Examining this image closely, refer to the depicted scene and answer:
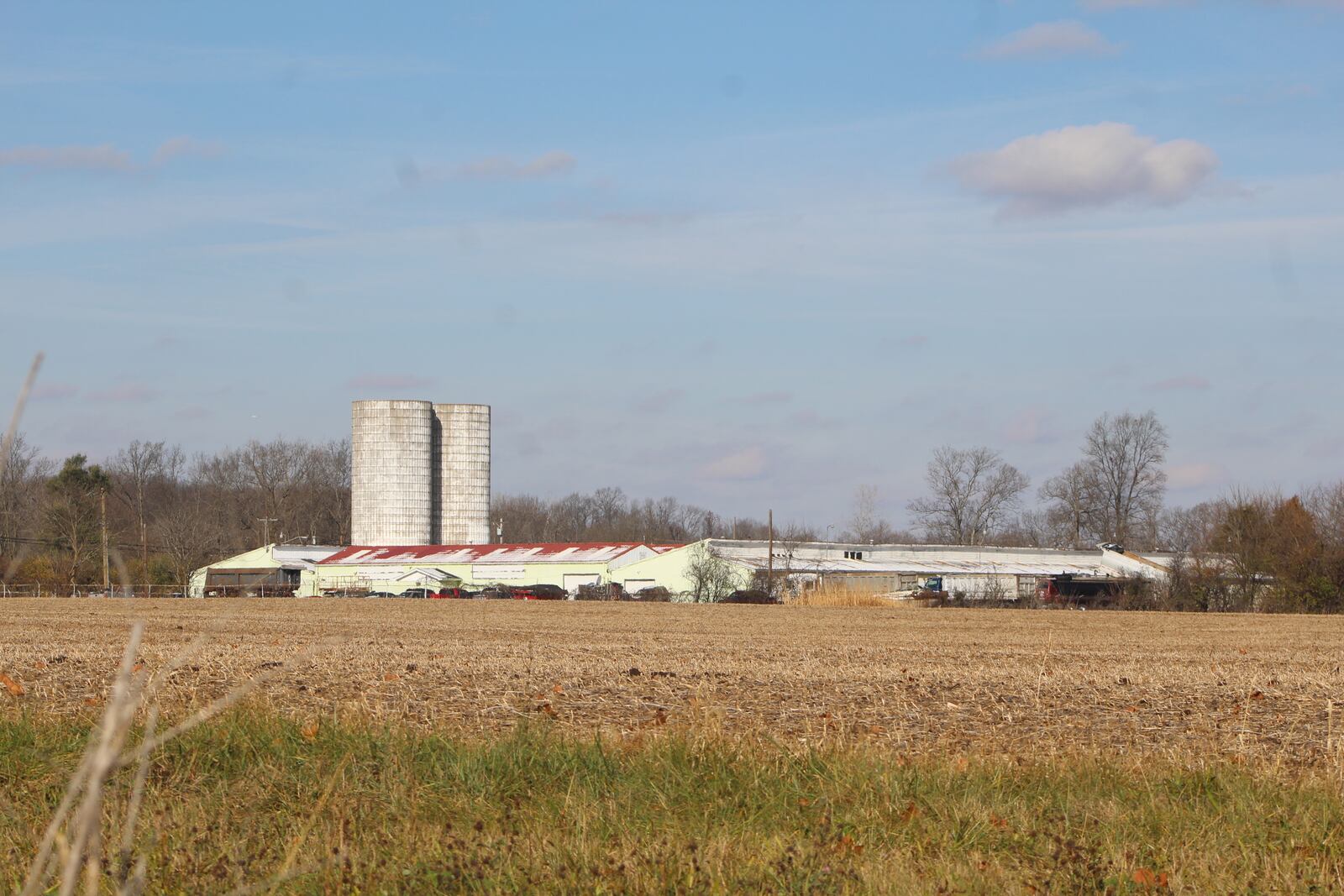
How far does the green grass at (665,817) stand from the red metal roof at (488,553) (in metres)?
81.0

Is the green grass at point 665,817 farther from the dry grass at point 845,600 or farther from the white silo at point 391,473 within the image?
the white silo at point 391,473

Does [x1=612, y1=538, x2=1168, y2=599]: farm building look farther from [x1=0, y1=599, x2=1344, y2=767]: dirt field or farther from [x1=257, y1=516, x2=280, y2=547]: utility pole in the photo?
[x1=257, y1=516, x2=280, y2=547]: utility pole

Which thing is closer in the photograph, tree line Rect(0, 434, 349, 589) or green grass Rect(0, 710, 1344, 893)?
green grass Rect(0, 710, 1344, 893)

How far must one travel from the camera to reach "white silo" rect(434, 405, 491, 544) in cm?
10850

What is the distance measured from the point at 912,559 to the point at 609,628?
57.4m

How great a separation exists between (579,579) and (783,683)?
7369 cm

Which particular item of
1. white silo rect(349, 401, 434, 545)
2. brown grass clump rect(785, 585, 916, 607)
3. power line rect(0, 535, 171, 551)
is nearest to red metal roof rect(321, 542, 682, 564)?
white silo rect(349, 401, 434, 545)

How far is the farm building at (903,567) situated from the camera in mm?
86438

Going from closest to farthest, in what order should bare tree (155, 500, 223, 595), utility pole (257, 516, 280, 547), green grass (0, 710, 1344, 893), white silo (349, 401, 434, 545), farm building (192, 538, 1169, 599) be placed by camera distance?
green grass (0, 710, 1344, 893) → farm building (192, 538, 1169, 599) → bare tree (155, 500, 223, 595) → white silo (349, 401, 434, 545) → utility pole (257, 516, 280, 547)

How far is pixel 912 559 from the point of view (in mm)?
96750

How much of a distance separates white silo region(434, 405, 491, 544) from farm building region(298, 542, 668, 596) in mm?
Result: 9002

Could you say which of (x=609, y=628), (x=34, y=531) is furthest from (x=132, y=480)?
(x=609, y=628)

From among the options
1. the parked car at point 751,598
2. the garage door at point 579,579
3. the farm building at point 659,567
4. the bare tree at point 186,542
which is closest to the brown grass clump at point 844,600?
the parked car at point 751,598

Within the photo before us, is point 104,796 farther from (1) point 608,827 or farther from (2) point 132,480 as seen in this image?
Result: (2) point 132,480
